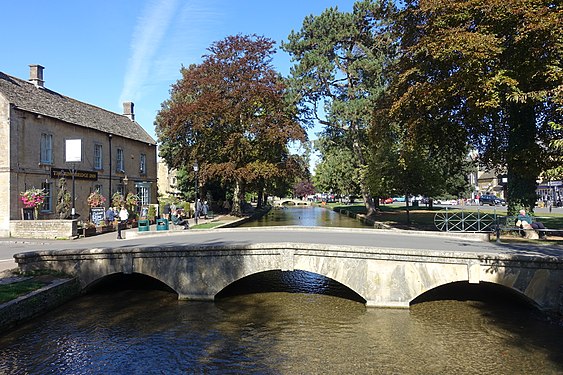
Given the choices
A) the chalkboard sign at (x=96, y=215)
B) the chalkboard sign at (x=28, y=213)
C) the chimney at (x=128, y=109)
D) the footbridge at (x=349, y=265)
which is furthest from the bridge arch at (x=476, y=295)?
the chimney at (x=128, y=109)

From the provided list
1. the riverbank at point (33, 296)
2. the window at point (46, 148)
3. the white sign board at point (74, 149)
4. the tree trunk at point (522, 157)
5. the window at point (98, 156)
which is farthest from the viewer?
the window at point (98, 156)

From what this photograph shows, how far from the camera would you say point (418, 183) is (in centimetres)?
2898

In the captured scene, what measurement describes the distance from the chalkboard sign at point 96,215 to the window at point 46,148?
12.8 feet

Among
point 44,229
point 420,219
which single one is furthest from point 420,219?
point 44,229

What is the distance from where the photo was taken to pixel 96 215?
26531mm

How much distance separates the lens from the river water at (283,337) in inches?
350

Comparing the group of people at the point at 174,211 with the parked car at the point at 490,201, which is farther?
the parked car at the point at 490,201

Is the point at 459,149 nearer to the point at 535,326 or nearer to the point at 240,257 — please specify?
the point at 535,326

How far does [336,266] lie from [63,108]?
79.8 feet

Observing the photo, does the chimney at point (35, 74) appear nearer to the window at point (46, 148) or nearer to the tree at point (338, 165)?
the window at point (46, 148)

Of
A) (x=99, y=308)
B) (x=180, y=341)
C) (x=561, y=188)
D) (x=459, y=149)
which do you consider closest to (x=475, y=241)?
(x=459, y=149)

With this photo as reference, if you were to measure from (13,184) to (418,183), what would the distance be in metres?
24.9

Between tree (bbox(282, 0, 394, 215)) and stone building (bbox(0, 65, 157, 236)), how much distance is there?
15.6m

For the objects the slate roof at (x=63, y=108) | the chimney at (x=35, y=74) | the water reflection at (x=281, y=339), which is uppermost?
the chimney at (x=35, y=74)
